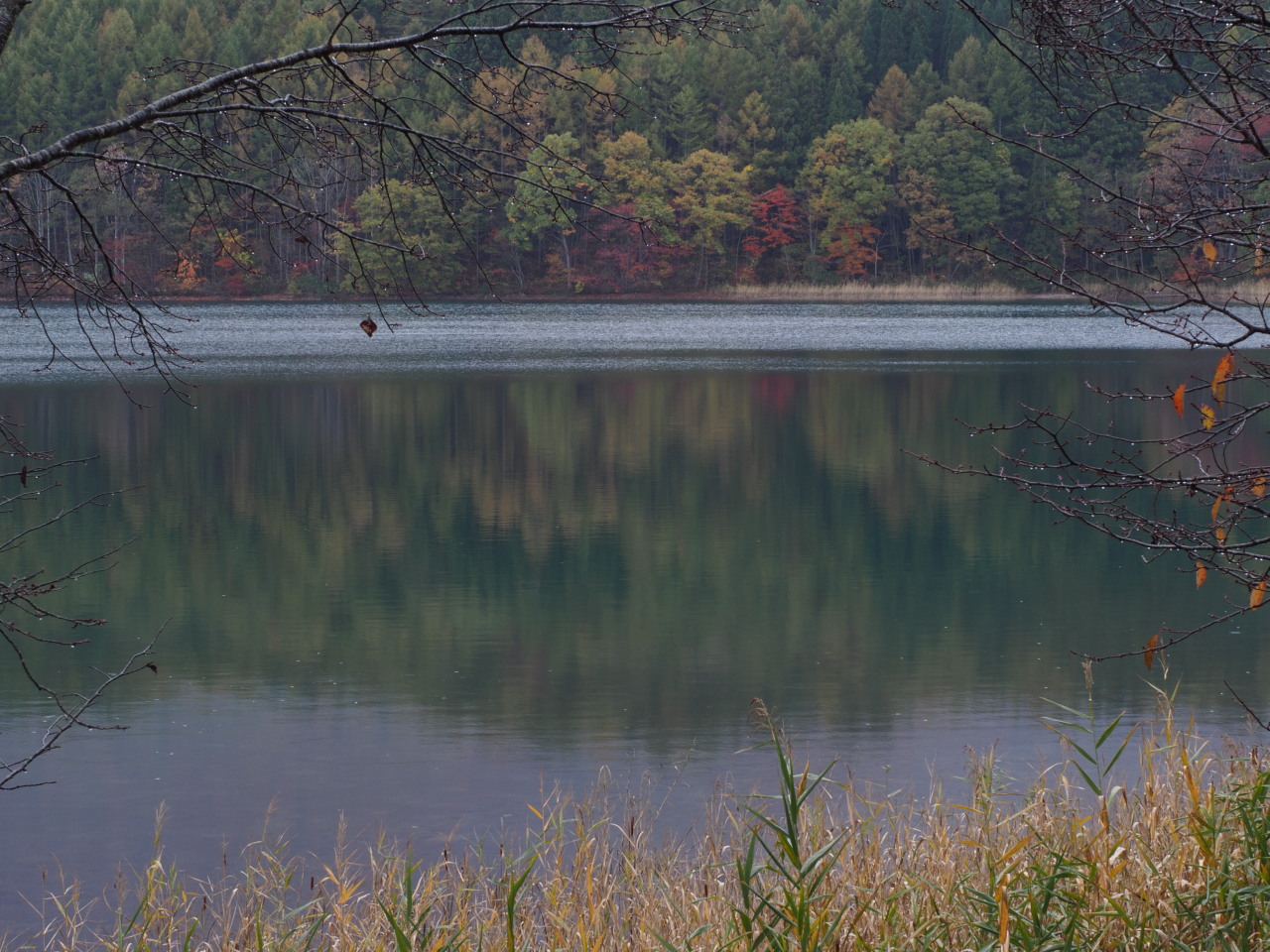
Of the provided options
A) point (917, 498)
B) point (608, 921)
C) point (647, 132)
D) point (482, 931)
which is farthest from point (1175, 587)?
point (647, 132)

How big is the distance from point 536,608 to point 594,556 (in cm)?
190

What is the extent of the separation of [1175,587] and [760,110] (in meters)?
57.0

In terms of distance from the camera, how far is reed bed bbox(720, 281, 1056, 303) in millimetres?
59094

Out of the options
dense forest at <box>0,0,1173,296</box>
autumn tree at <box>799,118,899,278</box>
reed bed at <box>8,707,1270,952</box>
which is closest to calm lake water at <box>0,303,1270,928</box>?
reed bed at <box>8,707,1270,952</box>

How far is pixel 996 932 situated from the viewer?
146 inches

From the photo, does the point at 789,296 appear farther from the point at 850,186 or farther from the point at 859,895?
the point at 859,895

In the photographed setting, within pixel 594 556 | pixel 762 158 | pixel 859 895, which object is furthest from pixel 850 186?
pixel 859 895

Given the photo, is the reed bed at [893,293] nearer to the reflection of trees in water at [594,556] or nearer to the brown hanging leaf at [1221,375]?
the reflection of trees in water at [594,556]

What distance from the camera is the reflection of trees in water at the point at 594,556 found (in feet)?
30.3

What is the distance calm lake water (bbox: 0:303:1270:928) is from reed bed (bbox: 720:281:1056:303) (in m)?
35.6

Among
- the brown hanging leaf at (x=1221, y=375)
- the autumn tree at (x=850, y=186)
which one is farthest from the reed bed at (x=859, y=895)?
the autumn tree at (x=850, y=186)

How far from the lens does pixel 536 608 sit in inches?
425

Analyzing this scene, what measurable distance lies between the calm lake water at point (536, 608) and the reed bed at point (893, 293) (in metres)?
35.6

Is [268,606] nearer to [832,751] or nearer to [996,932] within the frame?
[832,751]
